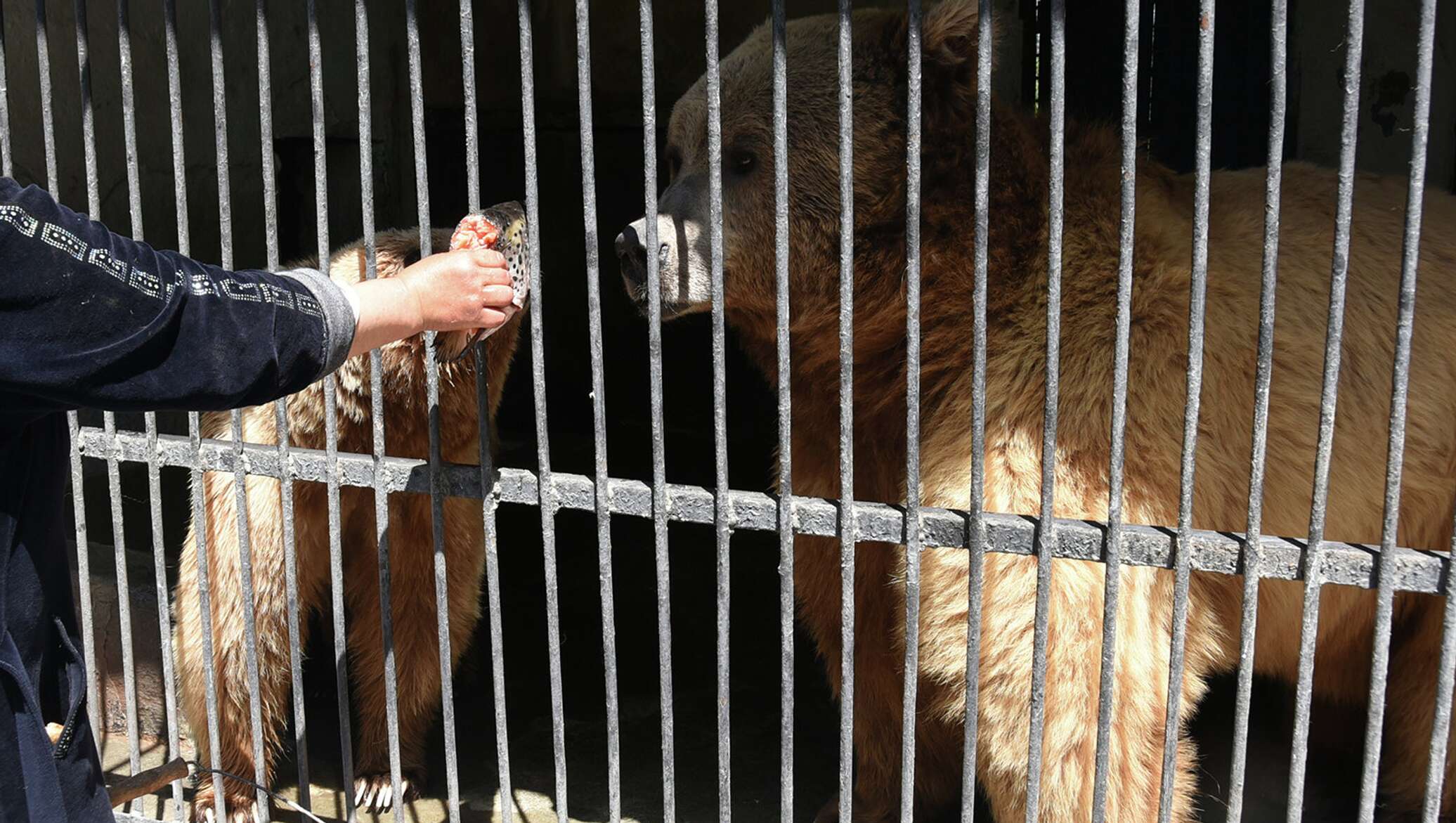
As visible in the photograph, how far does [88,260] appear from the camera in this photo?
1746 millimetres

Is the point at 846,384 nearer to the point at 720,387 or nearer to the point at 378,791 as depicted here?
the point at 720,387

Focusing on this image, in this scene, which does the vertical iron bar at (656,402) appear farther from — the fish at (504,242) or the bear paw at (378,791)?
the bear paw at (378,791)

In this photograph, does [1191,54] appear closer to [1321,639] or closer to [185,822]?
[1321,639]

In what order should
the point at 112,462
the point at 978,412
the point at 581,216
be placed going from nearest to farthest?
the point at 978,412
the point at 112,462
the point at 581,216

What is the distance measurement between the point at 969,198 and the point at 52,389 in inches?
80.5

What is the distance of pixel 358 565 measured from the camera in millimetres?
4246

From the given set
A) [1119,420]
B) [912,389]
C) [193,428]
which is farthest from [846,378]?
[193,428]

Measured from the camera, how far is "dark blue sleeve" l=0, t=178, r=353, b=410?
5.57ft

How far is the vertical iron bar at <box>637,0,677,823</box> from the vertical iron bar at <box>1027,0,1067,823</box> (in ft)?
2.45

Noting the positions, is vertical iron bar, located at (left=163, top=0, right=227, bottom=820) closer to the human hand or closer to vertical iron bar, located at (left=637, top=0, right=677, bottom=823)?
the human hand

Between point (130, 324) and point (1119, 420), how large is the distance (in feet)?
5.57

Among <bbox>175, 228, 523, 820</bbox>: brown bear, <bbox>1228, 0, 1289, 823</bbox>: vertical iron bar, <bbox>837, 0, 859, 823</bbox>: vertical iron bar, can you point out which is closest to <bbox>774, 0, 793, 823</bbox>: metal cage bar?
<bbox>837, 0, 859, 823</bbox>: vertical iron bar

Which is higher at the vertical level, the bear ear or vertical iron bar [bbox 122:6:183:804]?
the bear ear

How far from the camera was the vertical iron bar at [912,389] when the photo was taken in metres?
2.46
